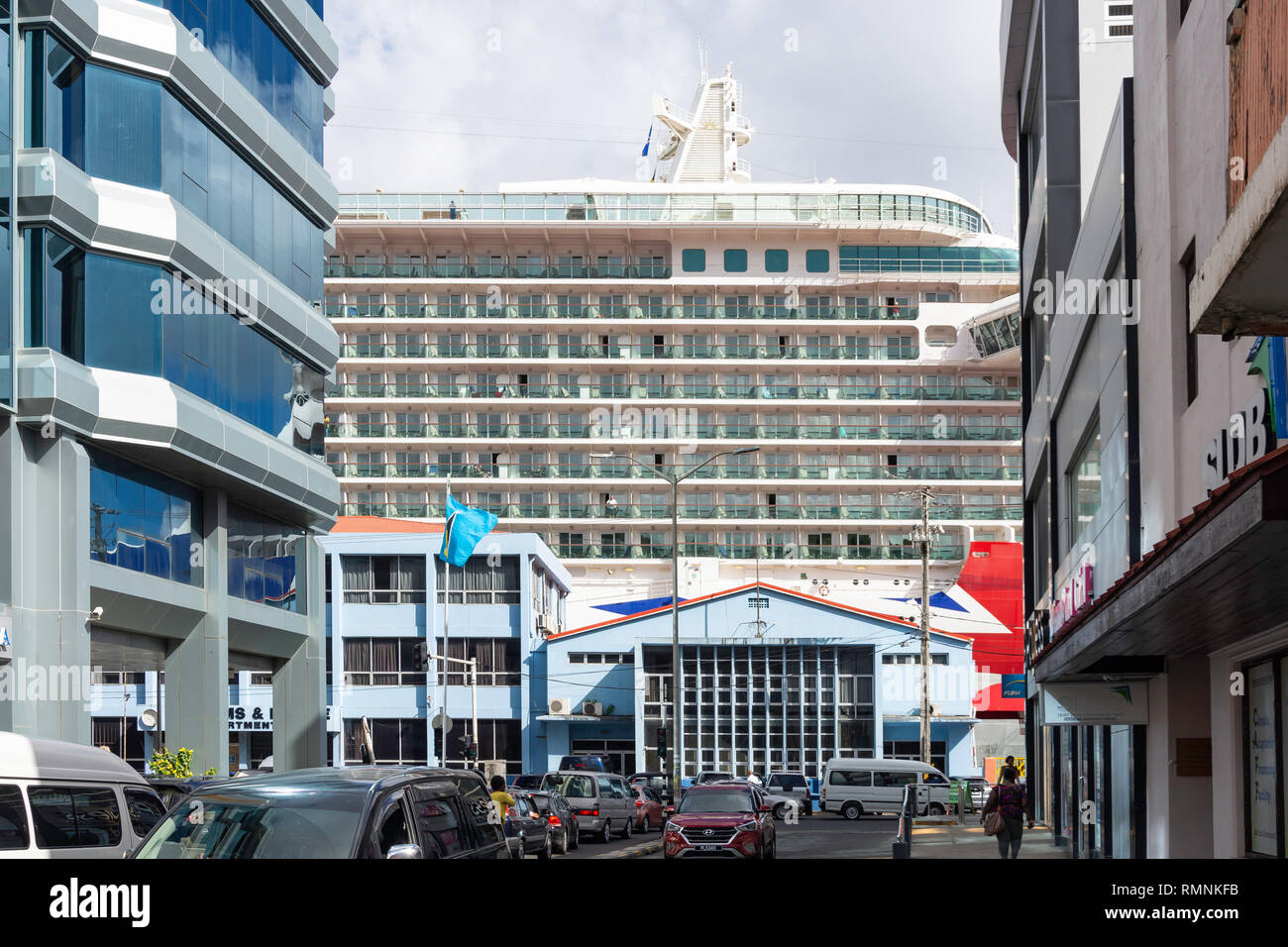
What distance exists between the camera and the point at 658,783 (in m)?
50.8

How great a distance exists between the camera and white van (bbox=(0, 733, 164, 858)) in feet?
35.5

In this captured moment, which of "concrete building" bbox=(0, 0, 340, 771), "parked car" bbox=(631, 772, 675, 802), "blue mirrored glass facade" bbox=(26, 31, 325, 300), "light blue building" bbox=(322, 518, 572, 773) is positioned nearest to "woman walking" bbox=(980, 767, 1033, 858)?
"concrete building" bbox=(0, 0, 340, 771)

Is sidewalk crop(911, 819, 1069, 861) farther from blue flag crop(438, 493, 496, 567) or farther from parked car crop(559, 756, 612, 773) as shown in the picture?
blue flag crop(438, 493, 496, 567)

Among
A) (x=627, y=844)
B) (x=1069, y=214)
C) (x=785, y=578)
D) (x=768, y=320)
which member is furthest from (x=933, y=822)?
(x=768, y=320)

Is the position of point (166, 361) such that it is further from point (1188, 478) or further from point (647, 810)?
point (647, 810)

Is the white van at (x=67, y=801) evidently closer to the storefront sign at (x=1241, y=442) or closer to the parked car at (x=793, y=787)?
the storefront sign at (x=1241, y=442)

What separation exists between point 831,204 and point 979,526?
880 inches

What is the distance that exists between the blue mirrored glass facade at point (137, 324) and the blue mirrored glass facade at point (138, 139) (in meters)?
1.60

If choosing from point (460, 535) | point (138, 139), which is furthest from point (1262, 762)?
point (460, 535)

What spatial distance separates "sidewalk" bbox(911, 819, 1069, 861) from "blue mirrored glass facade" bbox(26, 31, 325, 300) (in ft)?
58.7

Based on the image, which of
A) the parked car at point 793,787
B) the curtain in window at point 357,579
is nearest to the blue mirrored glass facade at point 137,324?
the parked car at point 793,787

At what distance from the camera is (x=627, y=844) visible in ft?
112

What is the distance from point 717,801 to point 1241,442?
15750mm

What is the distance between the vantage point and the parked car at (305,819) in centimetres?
898
